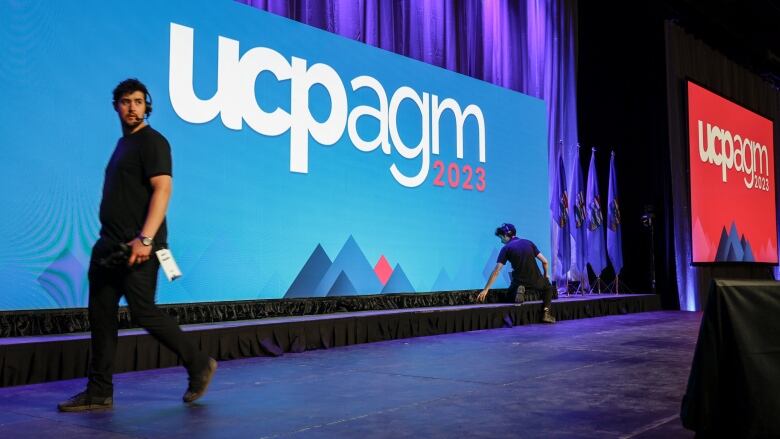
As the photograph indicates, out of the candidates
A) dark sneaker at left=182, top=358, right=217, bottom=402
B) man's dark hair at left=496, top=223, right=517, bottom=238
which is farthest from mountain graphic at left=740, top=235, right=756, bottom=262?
dark sneaker at left=182, top=358, right=217, bottom=402

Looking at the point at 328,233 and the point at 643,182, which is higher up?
the point at 643,182

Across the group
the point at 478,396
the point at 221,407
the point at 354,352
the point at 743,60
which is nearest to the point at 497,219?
the point at 354,352

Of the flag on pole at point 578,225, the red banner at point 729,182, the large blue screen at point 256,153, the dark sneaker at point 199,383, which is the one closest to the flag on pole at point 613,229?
the flag on pole at point 578,225

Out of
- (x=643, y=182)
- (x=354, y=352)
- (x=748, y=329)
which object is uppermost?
(x=643, y=182)

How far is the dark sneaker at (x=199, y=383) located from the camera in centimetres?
298

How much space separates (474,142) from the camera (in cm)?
798

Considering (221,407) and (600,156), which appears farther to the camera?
(600,156)

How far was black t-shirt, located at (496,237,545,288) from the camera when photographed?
291 inches

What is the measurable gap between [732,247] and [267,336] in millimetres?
9657

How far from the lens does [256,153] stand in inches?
224

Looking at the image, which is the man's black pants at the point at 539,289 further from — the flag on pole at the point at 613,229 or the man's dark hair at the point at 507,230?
the flag on pole at the point at 613,229

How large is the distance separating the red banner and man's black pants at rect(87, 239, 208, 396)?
1005 centimetres

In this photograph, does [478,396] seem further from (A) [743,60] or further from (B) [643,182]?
(A) [743,60]

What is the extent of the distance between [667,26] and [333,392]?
9.99 meters
